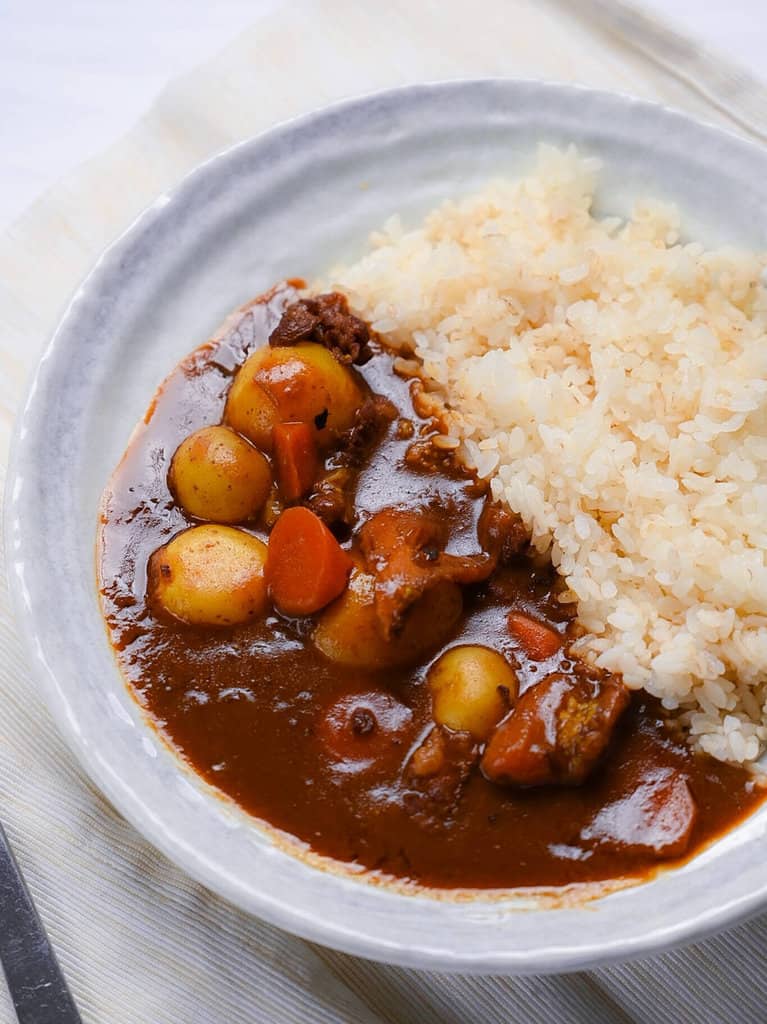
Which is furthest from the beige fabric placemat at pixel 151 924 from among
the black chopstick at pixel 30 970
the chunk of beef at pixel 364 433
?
the chunk of beef at pixel 364 433

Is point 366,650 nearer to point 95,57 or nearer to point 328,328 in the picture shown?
point 328,328

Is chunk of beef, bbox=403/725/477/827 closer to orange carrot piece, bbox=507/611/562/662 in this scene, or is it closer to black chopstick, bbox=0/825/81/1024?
orange carrot piece, bbox=507/611/562/662

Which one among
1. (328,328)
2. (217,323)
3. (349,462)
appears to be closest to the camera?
(349,462)

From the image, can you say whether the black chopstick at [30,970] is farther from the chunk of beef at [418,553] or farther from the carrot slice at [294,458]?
the carrot slice at [294,458]

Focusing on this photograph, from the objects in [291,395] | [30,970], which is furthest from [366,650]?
[30,970]

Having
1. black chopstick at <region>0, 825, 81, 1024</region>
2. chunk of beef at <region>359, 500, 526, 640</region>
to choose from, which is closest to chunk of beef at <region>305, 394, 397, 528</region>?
chunk of beef at <region>359, 500, 526, 640</region>
